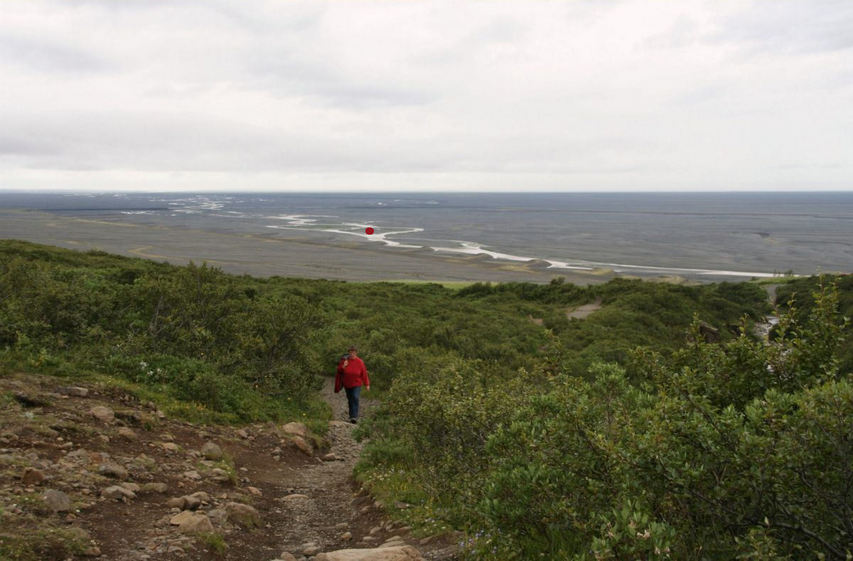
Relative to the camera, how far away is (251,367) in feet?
42.4

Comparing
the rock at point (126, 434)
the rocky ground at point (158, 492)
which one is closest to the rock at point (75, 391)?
the rocky ground at point (158, 492)

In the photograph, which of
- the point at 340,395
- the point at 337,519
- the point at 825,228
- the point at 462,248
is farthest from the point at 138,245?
the point at 825,228

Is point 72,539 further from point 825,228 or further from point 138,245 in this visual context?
point 825,228

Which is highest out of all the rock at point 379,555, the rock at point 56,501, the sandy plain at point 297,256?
the rock at point 56,501

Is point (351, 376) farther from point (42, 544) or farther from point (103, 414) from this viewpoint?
point (42, 544)

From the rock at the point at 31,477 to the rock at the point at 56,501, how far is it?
330 mm

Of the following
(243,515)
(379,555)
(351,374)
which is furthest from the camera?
(351,374)

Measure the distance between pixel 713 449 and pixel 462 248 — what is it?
266ft

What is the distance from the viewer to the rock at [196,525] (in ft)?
19.3

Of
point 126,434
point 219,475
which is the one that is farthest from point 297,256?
point 219,475

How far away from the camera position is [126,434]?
8.05 m

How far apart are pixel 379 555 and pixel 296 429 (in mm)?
6344

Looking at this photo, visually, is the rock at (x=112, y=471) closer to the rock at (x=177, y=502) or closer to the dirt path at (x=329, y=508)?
the rock at (x=177, y=502)

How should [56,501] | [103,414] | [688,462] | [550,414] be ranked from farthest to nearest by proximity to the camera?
1. [103,414]
2. [56,501]
3. [550,414]
4. [688,462]
